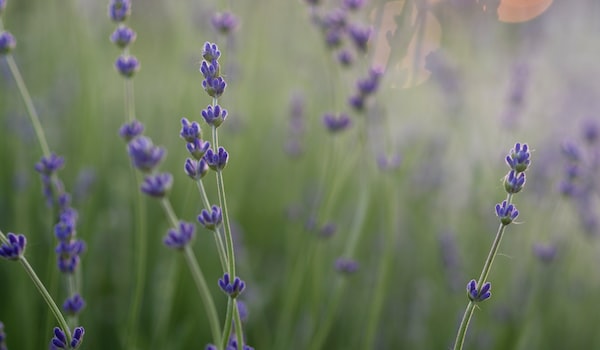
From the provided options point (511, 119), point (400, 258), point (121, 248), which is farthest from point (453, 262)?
point (121, 248)

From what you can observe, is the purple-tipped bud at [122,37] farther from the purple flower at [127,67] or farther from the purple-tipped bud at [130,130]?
the purple-tipped bud at [130,130]

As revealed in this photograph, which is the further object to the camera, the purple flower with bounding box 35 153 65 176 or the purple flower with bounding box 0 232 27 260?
the purple flower with bounding box 35 153 65 176

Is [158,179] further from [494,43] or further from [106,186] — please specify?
[494,43]

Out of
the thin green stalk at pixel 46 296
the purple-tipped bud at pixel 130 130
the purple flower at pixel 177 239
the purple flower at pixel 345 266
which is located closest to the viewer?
the thin green stalk at pixel 46 296

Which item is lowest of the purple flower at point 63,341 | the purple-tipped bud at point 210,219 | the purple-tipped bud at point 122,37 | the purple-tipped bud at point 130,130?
the purple flower at point 63,341

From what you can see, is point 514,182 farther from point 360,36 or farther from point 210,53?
point 360,36

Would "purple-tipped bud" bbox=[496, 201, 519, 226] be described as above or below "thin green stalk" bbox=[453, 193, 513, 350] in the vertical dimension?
above

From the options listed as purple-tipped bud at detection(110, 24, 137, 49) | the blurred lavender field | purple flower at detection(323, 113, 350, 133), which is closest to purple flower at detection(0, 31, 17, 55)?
purple-tipped bud at detection(110, 24, 137, 49)

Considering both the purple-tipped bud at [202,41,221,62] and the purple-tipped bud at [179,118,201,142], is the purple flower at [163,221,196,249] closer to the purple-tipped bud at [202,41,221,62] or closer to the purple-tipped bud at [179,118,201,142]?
the purple-tipped bud at [179,118,201,142]

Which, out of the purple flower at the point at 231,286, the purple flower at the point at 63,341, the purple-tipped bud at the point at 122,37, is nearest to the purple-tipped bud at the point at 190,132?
the purple flower at the point at 231,286
